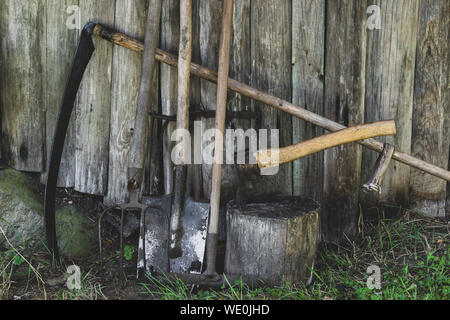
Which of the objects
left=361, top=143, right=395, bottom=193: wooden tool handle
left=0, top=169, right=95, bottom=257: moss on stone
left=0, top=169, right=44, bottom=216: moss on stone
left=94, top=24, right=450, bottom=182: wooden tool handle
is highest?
left=94, top=24, right=450, bottom=182: wooden tool handle

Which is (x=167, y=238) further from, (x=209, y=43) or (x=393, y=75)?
(x=393, y=75)

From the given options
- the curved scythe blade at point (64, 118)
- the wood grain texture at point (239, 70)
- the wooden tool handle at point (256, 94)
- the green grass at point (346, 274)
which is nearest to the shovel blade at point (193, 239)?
the green grass at point (346, 274)

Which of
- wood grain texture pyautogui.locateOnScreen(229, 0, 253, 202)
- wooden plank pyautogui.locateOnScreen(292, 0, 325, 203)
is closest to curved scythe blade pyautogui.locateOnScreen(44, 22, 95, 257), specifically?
wood grain texture pyautogui.locateOnScreen(229, 0, 253, 202)

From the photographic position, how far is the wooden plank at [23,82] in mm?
3207

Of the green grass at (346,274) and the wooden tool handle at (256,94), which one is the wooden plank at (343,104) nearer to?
the green grass at (346,274)

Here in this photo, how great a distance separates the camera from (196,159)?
318 cm

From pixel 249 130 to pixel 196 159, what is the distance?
0.38 meters

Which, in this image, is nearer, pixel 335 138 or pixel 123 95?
pixel 335 138

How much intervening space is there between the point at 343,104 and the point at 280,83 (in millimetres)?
414

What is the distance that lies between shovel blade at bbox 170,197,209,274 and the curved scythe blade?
82 cm

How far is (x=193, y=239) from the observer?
2842mm

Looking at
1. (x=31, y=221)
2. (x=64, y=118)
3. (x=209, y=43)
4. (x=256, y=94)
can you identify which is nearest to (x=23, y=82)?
(x=64, y=118)

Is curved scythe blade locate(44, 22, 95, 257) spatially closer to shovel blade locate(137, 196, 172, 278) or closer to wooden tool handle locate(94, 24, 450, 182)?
wooden tool handle locate(94, 24, 450, 182)

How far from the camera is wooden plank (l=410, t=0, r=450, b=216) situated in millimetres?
3133
